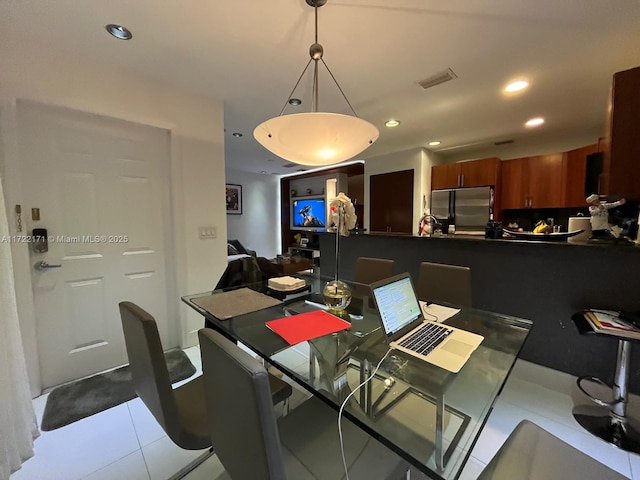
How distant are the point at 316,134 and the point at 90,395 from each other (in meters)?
2.40

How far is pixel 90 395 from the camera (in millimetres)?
1892

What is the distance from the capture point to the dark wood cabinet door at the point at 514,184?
3992mm

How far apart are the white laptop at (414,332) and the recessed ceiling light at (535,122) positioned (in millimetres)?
3221

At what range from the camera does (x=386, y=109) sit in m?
2.89

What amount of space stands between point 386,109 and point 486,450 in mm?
2972

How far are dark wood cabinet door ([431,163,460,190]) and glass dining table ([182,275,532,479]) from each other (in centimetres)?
335

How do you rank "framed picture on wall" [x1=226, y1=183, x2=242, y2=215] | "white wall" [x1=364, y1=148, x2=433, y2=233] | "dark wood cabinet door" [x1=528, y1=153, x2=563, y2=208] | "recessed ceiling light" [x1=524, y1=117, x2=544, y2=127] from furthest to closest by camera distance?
1. "framed picture on wall" [x1=226, y1=183, x2=242, y2=215]
2. "white wall" [x1=364, y1=148, x2=433, y2=233]
3. "dark wood cabinet door" [x1=528, y1=153, x2=563, y2=208]
4. "recessed ceiling light" [x1=524, y1=117, x2=544, y2=127]

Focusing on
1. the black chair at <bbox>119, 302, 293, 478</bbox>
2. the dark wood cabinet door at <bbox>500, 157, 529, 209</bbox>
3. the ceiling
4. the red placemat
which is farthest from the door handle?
the dark wood cabinet door at <bbox>500, 157, 529, 209</bbox>

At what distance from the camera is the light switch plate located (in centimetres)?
258

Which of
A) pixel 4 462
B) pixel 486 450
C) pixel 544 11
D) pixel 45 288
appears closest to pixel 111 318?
pixel 45 288

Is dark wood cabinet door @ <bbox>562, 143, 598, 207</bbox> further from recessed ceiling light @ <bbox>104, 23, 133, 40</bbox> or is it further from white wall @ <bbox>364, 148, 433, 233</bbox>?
recessed ceiling light @ <bbox>104, 23, 133, 40</bbox>

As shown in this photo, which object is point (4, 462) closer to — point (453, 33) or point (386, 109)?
point (453, 33)

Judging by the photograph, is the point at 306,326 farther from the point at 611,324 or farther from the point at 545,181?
the point at 545,181

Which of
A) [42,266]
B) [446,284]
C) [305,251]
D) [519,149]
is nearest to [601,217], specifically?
[446,284]
